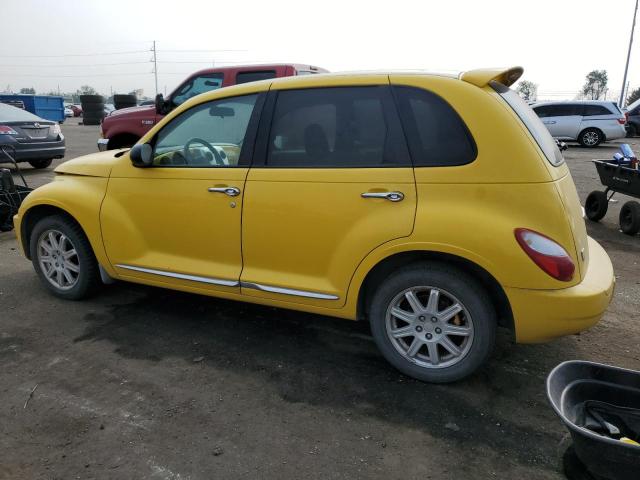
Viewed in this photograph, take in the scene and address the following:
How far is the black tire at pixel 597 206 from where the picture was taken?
755 centimetres

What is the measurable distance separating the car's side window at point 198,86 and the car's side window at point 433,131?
273 inches

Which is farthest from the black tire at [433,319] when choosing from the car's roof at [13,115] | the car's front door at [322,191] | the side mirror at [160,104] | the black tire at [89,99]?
the black tire at [89,99]

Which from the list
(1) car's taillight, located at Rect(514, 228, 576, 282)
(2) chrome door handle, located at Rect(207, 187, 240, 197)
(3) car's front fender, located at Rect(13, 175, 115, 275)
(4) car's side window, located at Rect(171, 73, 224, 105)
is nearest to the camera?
(1) car's taillight, located at Rect(514, 228, 576, 282)

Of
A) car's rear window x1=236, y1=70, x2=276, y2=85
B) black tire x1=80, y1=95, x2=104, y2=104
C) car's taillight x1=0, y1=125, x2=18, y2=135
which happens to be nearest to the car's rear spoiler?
car's rear window x1=236, y1=70, x2=276, y2=85

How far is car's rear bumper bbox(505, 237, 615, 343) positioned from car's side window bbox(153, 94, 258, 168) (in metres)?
2.05

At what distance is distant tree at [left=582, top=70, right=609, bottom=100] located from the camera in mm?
48188

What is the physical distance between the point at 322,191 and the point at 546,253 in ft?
4.36

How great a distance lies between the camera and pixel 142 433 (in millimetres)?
2711

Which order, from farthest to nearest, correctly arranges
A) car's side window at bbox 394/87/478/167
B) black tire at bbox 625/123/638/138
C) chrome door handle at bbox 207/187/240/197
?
black tire at bbox 625/123/638/138, chrome door handle at bbox 207/187/240/197, car's side window at bbox 394/87/478/167

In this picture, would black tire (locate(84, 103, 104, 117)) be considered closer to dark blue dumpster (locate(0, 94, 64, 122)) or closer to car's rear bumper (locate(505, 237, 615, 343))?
dark blue dumpster (locate(0, 94, 64, 122))

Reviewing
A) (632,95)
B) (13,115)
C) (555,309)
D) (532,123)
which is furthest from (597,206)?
(632,95)

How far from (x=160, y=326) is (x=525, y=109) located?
120 inches

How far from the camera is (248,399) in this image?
9.91 ft

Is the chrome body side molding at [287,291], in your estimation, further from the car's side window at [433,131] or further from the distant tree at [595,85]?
the distant tree at [595,85]
